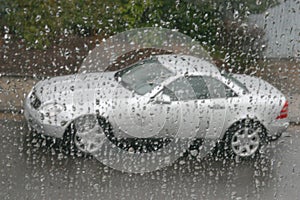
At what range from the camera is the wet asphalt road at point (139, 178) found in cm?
423

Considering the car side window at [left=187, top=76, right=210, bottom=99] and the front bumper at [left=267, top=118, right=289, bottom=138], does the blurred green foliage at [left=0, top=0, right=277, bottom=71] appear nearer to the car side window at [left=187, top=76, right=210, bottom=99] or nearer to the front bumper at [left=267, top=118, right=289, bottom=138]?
the front bumper at [left=267, top=118, right=289, bottom=138]

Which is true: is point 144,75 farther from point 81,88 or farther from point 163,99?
point 81,88

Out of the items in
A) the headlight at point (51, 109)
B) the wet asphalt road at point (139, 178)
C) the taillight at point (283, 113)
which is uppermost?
the headlight at point (51, 109)

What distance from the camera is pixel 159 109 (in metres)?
4.71

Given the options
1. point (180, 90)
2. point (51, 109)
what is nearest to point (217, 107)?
point (180, 90)

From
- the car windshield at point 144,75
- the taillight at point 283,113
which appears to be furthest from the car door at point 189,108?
the taillight at point 283,113

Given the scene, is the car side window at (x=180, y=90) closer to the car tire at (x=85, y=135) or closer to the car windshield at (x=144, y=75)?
the car windshield at (x=144, y=75)

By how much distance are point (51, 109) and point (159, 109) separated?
92 cm

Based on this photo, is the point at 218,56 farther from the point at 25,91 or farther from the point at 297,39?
the point at 25,91

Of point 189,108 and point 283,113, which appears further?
point 283,113

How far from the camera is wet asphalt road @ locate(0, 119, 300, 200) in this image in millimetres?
4230

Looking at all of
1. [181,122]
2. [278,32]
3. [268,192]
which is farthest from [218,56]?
[268,192]

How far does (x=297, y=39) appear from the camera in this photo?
689 centimetres

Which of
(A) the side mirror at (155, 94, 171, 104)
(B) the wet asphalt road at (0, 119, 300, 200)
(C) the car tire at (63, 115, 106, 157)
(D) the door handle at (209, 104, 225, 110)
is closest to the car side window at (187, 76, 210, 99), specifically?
(D) the door handle at (209, 104, 225, 110)
